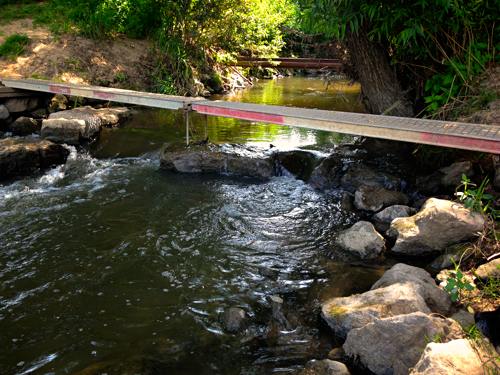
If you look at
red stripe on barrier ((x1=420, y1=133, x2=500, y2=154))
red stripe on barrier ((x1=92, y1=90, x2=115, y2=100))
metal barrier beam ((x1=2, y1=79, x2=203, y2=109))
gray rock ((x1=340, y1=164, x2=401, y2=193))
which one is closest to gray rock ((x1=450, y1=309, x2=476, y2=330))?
red stripe on barrier ((x1=420, y1=133, x2=500, y2=154))

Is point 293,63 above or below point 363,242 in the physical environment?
above

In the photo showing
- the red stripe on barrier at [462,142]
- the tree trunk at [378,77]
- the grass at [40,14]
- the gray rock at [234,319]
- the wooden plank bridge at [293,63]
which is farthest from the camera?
the grass at [40,14]

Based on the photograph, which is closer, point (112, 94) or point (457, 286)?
point (457, 286)

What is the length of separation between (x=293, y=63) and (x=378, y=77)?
6546 mm

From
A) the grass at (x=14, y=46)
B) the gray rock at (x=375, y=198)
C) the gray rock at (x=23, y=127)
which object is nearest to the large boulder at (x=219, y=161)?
the gray rock at (x=375, y=198)

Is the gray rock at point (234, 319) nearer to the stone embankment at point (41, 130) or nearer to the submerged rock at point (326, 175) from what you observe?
the submerged rock at point (326, 175)

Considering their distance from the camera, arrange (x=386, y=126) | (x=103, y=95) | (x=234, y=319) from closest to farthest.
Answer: (x=234, y=319), (x=386, y=126), (x=103, y=95)

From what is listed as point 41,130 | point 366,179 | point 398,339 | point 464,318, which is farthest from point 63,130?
point 464,318

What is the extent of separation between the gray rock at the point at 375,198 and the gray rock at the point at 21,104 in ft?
26.4

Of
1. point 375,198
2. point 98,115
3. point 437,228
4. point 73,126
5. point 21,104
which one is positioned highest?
point 21,104

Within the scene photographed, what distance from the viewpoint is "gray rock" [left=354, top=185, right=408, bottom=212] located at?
232 inches

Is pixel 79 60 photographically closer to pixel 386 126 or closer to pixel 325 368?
pixel 386 126

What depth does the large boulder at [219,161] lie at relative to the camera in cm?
731

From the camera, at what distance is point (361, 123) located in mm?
5578
